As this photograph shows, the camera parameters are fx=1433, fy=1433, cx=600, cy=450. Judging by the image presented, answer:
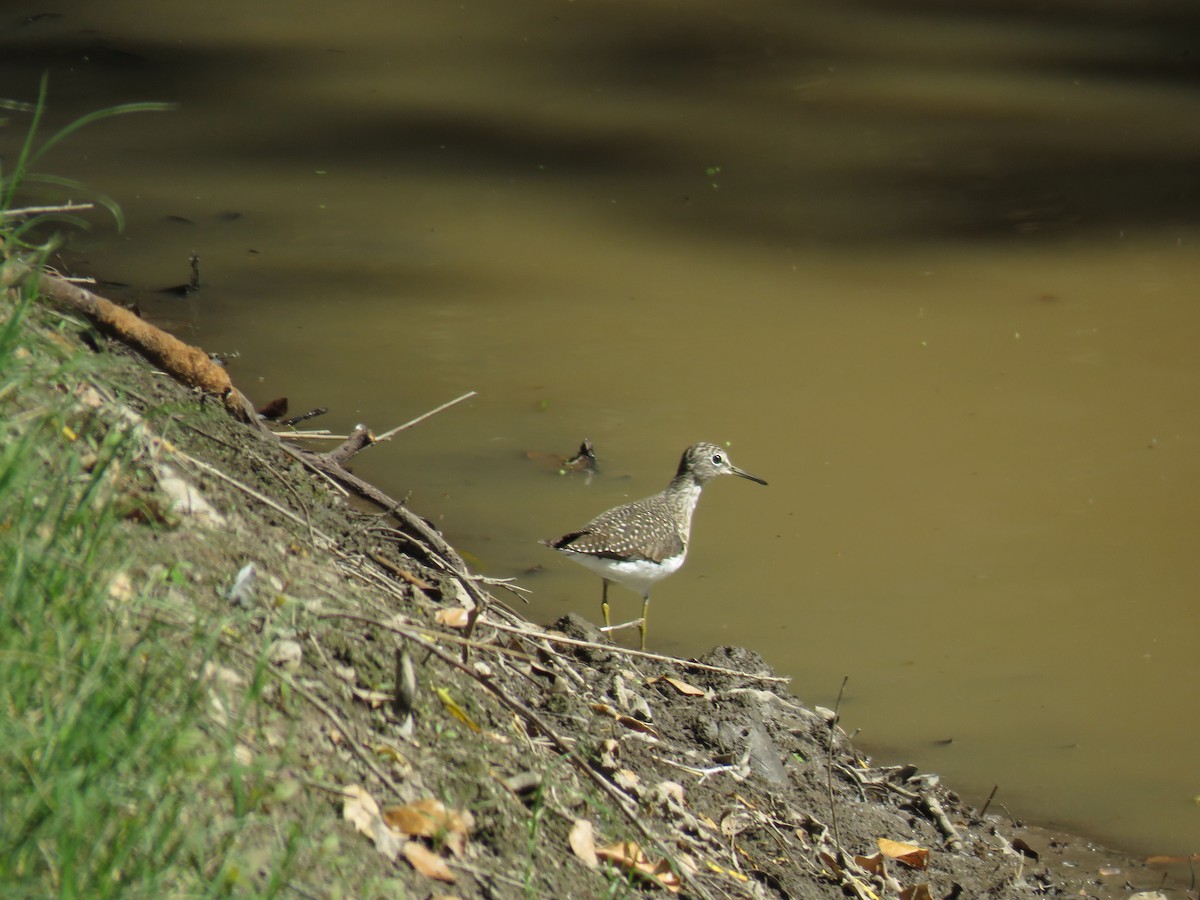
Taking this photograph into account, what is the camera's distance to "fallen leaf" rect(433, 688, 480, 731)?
10.9 feet

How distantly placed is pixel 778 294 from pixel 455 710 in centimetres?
658

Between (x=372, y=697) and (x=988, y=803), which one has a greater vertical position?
(x=372, y=697)

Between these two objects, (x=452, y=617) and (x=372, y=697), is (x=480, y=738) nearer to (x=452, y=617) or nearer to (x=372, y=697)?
(x=372, y=697)

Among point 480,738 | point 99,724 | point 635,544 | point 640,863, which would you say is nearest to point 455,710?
point 480,738

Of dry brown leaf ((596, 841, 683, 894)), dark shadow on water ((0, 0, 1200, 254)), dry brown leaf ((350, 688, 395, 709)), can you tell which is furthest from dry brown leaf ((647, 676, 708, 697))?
dark shadow on water ((0, 0, 1200, 254))

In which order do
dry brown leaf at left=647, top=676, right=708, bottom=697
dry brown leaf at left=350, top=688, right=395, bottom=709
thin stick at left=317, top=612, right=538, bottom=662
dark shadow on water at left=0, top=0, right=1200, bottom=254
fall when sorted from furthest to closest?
1. dark shadow on water at left=0, top=0, right=1200, bottom=254
2. dry brown leaf at left=647, top=676, right=708, bottom=697
3. dry brown leaf at left=350, top=688, right=395, bottom=709
4. thin stick at left=317, top=612, right=538, bottom=662

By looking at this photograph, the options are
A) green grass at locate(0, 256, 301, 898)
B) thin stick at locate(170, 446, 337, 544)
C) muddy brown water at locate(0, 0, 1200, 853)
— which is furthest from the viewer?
muddy brown water at locate(0, 0, 1200, 853)

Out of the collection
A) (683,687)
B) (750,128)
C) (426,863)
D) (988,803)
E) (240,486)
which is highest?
(240,486)

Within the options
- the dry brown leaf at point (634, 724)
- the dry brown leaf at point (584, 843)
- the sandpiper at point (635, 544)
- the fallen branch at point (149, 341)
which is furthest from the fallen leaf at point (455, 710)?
the sandpiper at point (635, 544)

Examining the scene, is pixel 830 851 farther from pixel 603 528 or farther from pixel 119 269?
pixel 119 269

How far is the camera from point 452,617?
4.00m

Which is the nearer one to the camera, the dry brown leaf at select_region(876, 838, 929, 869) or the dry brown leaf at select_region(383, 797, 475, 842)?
the dry brown leaf at select_region(383, 797, 475, 842)

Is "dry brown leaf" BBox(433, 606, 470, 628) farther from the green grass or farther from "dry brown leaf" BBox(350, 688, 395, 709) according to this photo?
the green grass

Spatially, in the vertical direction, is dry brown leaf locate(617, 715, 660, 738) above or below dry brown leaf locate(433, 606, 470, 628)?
below
